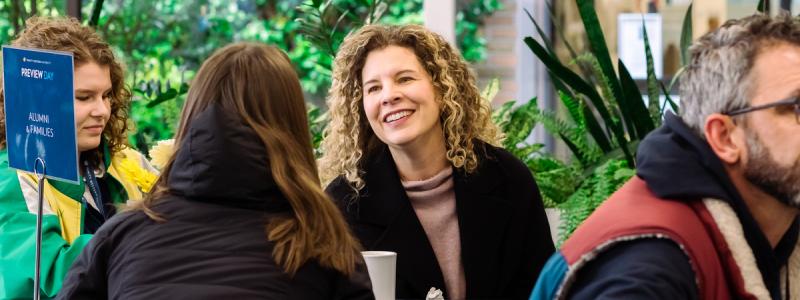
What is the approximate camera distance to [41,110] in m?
2.82

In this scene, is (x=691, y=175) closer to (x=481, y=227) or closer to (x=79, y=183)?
(x=481, y=227)

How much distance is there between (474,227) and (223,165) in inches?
45.1

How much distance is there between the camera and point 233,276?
2090 millimetres

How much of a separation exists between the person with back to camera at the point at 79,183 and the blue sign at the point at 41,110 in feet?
0.45

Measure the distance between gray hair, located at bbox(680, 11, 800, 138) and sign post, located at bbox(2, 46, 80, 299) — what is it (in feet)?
4.67

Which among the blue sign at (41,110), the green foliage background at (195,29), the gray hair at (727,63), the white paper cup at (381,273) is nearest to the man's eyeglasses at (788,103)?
the gray hair at (727,63)

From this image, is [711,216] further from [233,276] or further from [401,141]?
[401,141]

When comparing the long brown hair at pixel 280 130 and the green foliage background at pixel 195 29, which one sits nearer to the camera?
the long brown hair at pixel 280 130

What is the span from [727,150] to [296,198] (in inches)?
28.7

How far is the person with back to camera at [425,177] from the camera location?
3.14 m

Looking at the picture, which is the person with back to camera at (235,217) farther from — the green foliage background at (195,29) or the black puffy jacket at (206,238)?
the green foliage background at (195,29)

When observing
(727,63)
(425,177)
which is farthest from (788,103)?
(425,177)

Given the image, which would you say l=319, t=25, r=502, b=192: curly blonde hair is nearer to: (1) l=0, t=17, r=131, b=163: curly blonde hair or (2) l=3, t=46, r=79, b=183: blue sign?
(1) l=0, t=17, r=131, b=163: curly blonde hair

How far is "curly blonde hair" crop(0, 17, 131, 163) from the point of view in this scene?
313 centimetres
